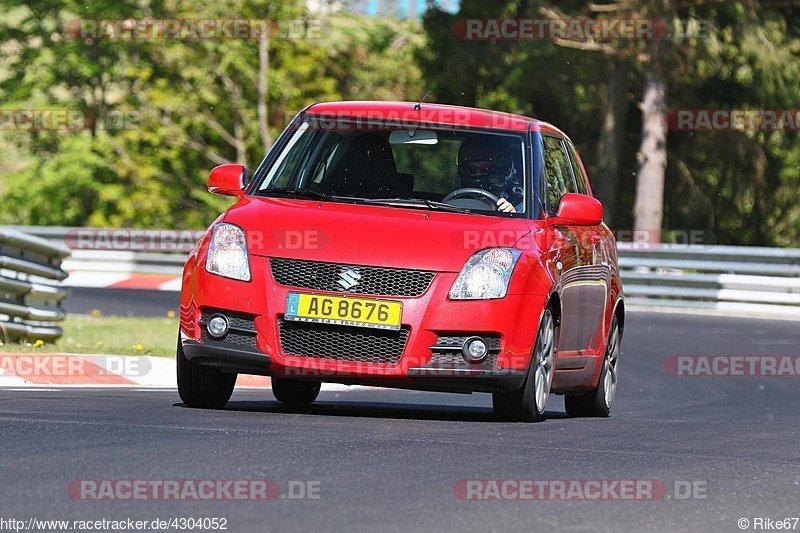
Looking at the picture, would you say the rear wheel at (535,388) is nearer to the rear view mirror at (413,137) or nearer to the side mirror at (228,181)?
the rear view mirror at (413,137)

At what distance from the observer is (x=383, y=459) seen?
716 cm

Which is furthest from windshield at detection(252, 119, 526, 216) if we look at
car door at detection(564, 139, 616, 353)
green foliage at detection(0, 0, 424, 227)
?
green foliage at detection(0, 0, 424, 227)

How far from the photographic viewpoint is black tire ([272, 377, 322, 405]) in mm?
10633

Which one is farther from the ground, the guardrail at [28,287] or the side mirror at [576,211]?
the side mirror at [576,211]

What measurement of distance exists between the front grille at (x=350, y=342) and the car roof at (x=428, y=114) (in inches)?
71.8

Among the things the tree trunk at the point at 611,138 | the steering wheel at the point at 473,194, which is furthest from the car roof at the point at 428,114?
the tree trunk at the point at 611,138

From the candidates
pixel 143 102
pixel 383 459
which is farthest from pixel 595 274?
pixel 143 102

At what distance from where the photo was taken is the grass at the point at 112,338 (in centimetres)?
1346

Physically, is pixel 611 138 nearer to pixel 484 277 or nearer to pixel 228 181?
pixel 228 181

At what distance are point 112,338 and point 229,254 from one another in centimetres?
766

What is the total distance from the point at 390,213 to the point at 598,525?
367 cm

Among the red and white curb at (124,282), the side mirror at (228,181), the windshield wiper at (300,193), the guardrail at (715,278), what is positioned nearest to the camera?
the windshield wiper at (300,193)

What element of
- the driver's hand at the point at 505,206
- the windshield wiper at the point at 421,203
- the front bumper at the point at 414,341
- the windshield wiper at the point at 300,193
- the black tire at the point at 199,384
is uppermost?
the windshield wiper at the point at 421,203

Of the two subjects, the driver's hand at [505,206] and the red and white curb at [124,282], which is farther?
the red and white curb at [124,282]
